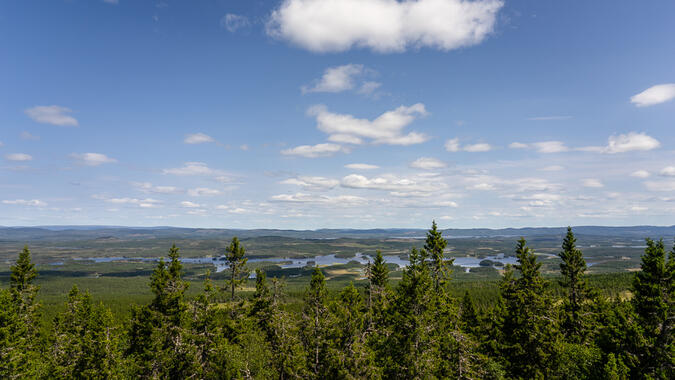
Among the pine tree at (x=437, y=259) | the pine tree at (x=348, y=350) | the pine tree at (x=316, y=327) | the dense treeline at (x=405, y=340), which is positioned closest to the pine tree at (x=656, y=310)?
the dense treeline at (x=405, y=340)

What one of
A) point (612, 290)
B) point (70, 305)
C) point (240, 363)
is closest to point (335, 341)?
point (240, 363)

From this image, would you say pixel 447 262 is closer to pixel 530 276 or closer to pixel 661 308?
pixel 530 276

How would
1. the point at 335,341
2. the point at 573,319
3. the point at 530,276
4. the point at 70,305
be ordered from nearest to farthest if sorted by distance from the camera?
1. the point at 335,341
2. the point at 530,276
3. the point at 573,319
4. the point at 70,305

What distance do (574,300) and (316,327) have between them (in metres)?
38.1

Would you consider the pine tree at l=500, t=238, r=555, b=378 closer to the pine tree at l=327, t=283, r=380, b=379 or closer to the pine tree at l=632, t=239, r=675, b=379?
the pine tree at l=632, t=239, r=675, b=379

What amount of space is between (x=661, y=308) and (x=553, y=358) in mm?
10150

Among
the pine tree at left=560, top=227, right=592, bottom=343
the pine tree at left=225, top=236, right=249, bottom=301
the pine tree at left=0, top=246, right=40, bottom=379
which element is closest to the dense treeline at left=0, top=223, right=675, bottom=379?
the pine tree at left=0, top=246, right=40, bottom=379

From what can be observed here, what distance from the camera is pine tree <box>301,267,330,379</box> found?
1236 inches

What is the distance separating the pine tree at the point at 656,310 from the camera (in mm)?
30344

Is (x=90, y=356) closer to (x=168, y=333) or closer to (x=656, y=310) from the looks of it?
(x=168, y=333)

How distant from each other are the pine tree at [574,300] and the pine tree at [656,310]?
1431cm

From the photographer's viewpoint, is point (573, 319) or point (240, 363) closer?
point (240, 363)

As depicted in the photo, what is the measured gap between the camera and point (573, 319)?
47250 millimetres

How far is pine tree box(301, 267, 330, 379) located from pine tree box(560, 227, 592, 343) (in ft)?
114
